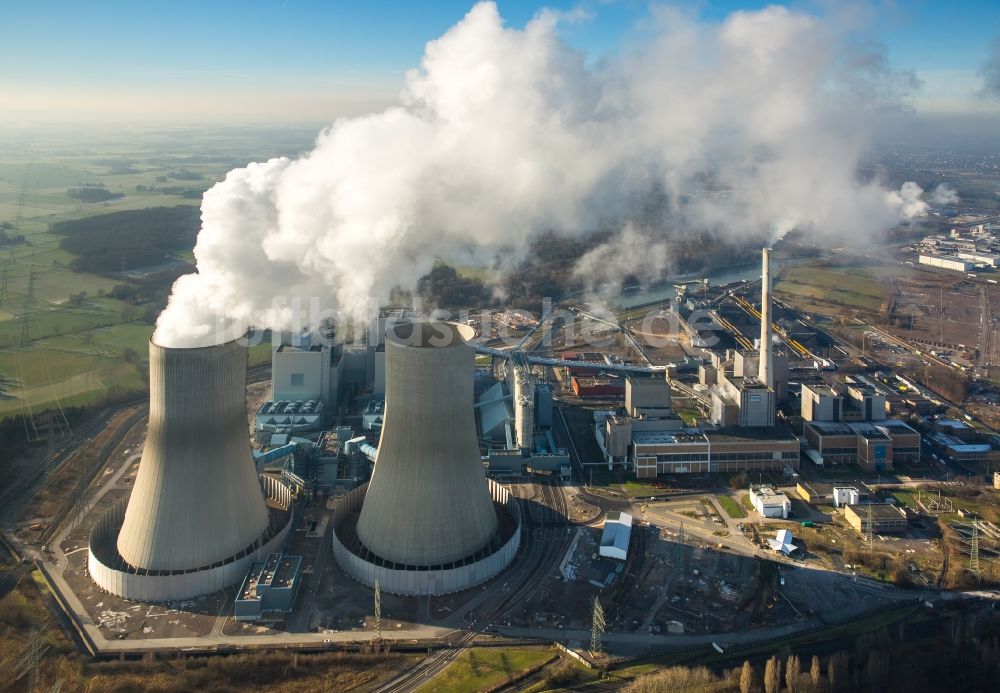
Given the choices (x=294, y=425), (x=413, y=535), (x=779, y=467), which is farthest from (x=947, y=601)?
(x=294, y=425)

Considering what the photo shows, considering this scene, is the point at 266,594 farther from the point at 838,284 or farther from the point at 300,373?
the point at 838,284

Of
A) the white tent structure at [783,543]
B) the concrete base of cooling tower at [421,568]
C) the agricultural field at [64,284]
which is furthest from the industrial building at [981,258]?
the concrete base of cooling tower at [421,568]

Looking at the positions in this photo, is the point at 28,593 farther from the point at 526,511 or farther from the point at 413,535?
the point at 526,511

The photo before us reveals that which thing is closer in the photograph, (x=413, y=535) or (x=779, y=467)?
(x=413, y=535)

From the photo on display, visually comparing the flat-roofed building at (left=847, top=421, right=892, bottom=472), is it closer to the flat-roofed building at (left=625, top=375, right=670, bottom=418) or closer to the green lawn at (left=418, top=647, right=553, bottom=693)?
the flat-roofed building at (left=625, top=375, right=670, bottom=418)

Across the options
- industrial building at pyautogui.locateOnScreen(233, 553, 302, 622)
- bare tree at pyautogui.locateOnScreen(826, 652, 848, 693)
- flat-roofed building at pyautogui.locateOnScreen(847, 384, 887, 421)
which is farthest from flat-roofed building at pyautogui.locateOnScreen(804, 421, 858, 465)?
industrial building at pyautogui.locateOnScreen(233, 553, 302, 622)
